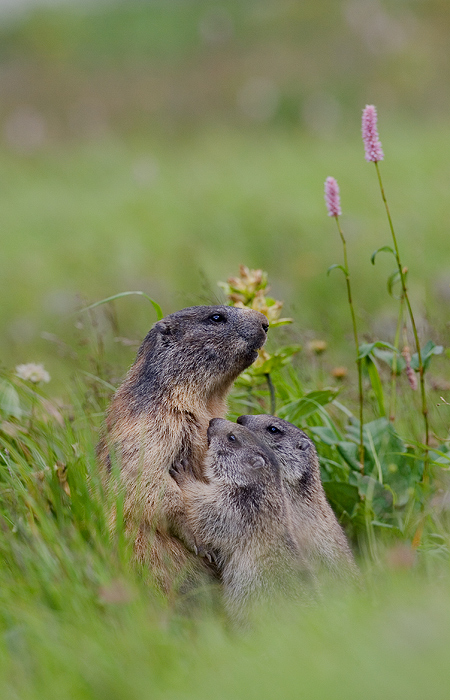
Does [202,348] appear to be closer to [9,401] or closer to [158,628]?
[9,401]

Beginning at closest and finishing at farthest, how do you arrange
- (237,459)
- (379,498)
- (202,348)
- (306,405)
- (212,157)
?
(237,459), (202,348), (379,498), (306,405), (212,157)

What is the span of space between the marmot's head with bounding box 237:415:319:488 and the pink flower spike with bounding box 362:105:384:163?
4.36 feet

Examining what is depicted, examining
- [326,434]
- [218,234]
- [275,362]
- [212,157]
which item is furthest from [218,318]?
[212,157]

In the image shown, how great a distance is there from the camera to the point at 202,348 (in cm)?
401

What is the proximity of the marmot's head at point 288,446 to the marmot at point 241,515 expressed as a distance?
0.08m

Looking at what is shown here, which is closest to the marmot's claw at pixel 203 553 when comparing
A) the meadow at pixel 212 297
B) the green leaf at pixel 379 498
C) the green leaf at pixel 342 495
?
the meadow at pixel 212 297

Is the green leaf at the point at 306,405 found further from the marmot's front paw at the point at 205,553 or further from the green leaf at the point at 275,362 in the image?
the marmot's front paw at the point at 205,553

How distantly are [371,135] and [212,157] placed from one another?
10895 millimetres

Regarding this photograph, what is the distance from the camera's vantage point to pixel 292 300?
9.61 meters

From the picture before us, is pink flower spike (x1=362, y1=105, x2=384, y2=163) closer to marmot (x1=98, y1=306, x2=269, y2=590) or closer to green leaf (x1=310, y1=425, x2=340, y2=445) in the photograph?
marmot (x1=98, y1=306, x2=269, y2=590)

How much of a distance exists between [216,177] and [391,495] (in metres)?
9.19

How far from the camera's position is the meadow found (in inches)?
98.9

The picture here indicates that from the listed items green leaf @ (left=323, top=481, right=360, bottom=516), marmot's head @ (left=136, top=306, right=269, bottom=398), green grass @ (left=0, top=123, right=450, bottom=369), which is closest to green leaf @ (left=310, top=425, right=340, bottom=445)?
green leaf @ (left=323, top=481, right=360, bottom=516)

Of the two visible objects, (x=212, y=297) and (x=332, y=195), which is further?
(x=212, y=297)
